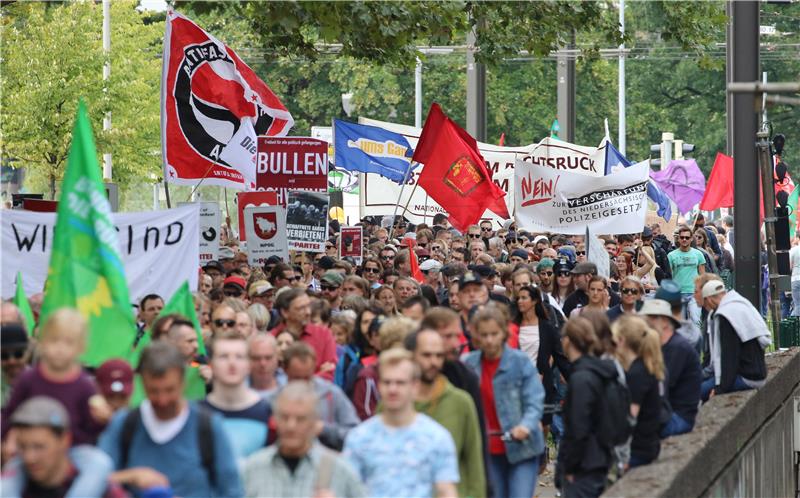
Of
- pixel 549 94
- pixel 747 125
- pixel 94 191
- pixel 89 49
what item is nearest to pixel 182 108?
pixel 747 125

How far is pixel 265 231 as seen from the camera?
57.4 ft

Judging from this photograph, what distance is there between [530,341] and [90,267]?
4.41 meters

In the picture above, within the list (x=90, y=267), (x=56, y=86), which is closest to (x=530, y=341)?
(x=90, y=267)

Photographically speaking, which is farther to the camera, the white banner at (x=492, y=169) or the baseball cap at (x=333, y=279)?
the white banner at (x=492, y=169)

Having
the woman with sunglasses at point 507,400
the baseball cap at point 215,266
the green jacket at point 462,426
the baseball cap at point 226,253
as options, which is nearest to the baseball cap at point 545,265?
the baseball cap at point 215,266

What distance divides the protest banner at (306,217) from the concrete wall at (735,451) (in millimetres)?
4857

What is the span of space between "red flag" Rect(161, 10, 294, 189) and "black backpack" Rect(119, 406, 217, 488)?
1076 cm

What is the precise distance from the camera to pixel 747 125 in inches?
688

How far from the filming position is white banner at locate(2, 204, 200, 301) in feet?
41.8

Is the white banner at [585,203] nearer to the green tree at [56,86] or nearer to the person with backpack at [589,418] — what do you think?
the person with backpack at [589,418]

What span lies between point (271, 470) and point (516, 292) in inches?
240

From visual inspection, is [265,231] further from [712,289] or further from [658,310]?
[658,310]

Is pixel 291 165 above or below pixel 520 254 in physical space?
above

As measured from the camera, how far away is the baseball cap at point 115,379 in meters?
7.57
